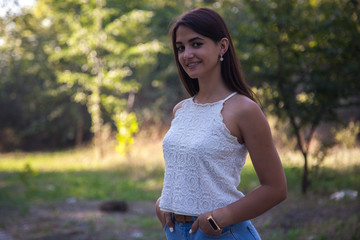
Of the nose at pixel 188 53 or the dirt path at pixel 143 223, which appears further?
the dirt path at pixel 143 223

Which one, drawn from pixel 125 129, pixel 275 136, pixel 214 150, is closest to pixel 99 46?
pixel 125 129

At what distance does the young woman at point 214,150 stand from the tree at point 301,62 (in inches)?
192

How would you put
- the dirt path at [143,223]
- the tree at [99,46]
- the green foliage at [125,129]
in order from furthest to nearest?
the tree at [99,46], the green foliage at [125,129], the dirt path at [143,223]

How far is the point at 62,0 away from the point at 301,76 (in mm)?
11141

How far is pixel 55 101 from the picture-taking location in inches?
822

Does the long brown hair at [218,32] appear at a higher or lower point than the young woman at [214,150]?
higher

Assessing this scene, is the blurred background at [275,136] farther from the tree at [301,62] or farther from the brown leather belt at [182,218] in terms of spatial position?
the brown leather belt at [182,218]

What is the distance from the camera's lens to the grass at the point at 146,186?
16.8ft

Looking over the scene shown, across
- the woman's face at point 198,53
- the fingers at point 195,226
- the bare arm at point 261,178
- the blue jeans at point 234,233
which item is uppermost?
the woman's face at point 198,53

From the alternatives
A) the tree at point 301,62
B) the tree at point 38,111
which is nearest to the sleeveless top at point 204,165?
the tree at point 301,62

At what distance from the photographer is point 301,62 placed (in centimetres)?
669

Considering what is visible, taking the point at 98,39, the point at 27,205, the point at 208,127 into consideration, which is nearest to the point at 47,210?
the point at 27,205

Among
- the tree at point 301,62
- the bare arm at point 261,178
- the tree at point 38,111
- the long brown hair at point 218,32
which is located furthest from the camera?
the tree at point 38,111

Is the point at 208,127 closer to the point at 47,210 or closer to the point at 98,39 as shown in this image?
the point at 47,210
